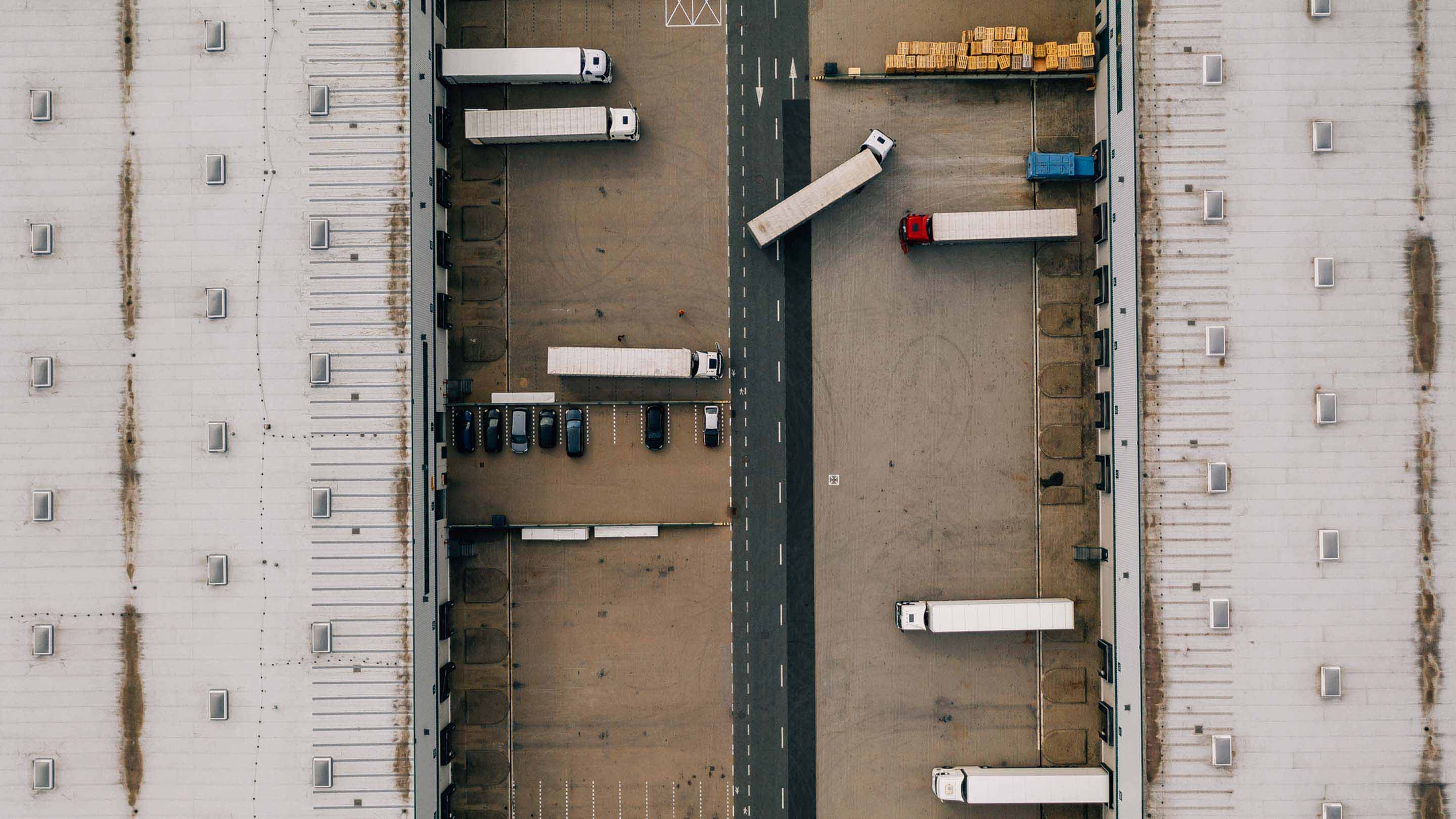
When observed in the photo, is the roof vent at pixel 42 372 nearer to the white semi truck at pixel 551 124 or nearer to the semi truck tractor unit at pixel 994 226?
the white semi truck at pixel 551 124

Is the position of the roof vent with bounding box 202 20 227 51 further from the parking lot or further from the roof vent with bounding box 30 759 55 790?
the roof vent with bounding box 30 759 55 790

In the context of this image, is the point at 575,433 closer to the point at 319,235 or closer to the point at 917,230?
Result: the point at 319,235

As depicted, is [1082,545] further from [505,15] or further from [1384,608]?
[505,15]

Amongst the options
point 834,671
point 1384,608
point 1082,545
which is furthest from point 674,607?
point 1384,608

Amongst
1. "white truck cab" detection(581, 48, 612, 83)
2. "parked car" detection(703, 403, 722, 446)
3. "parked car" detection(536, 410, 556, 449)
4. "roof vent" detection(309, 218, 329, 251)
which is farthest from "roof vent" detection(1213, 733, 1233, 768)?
"roof vent" detection(309, 218, 329, 251)

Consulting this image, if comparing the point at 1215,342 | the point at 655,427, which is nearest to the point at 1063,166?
the point at 1215,342

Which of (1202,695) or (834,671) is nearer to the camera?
(1202,695)
